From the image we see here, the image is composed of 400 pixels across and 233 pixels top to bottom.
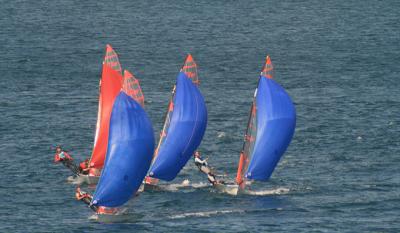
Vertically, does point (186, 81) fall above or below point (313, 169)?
above

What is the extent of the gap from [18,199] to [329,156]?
36.1 m

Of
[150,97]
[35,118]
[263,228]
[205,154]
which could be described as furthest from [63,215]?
[150,97]

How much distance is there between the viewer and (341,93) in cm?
19075

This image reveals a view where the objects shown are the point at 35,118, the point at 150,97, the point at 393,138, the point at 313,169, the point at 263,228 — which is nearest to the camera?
the point at 263,228

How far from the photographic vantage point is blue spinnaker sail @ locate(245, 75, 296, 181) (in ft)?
438

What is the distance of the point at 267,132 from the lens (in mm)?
133875

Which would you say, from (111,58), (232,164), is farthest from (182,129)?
(111,58)

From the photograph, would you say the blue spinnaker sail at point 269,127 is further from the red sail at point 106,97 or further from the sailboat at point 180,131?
the red sail at point 106,97

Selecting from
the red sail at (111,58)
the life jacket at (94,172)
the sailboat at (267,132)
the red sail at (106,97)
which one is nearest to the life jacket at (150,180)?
the life jacket at (94,172)

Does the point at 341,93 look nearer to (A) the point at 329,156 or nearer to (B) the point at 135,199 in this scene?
(A) the point at 329,156

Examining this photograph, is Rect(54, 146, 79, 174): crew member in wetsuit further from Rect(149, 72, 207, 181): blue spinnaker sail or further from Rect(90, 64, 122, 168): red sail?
Rect(149, 72, 207, 181): blue spinnaker sail

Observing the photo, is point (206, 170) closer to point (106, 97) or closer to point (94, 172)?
point (94, 172)

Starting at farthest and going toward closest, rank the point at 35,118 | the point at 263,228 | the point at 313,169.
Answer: the point at 35,118 < the point at 313,169 < the point at 263,228

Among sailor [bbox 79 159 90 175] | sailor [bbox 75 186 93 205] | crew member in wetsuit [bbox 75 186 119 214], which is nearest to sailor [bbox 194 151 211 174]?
sailor [bbox 79 159 90 175]
